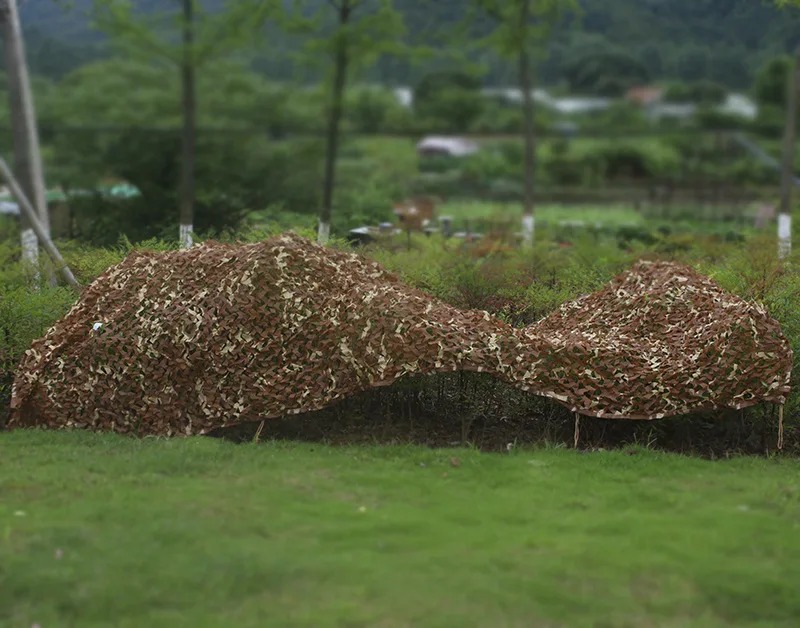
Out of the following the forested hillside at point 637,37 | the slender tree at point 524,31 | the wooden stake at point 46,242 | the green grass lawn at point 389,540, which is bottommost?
the green grass lawn at point 389,540

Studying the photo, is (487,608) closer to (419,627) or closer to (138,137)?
(419,627)

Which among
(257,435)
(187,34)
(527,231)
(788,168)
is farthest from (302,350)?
(788,168)

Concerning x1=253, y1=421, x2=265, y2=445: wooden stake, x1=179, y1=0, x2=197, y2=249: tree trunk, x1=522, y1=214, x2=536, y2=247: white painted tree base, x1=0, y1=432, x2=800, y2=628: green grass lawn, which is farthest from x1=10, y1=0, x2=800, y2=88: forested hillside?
x1=0, y1=432, x2=800, y2=628: green grass lawn

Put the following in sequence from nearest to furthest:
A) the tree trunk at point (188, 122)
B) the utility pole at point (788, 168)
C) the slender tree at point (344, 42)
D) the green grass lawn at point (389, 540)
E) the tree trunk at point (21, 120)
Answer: the green grass lawn at point (389, 540), the tree trunk at point (21, 120), the tree trunk at point (188, 122), the slender tree at point (344, 42), the utility pole at point (788, 168)

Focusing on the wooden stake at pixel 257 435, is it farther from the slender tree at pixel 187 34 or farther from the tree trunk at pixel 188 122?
the slender tree at pixel 187 34

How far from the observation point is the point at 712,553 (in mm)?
4340

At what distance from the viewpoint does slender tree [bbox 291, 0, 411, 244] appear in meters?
15.0

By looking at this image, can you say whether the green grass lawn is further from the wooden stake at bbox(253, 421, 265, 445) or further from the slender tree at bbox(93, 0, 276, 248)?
the slender tree at bbox(93, 0, 276, 248)

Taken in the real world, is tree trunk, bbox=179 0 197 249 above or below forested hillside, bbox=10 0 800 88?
below

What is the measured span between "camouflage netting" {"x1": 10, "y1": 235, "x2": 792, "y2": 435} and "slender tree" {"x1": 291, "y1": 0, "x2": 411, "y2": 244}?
26.6 feet

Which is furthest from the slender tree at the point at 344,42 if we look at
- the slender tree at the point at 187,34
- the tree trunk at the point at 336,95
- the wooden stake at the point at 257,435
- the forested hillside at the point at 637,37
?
the wooden stake at the point at 257,435

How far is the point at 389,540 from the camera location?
4.43 meters

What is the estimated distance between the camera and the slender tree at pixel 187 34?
527 inches

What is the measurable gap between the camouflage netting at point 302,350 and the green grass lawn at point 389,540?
1.65ft
